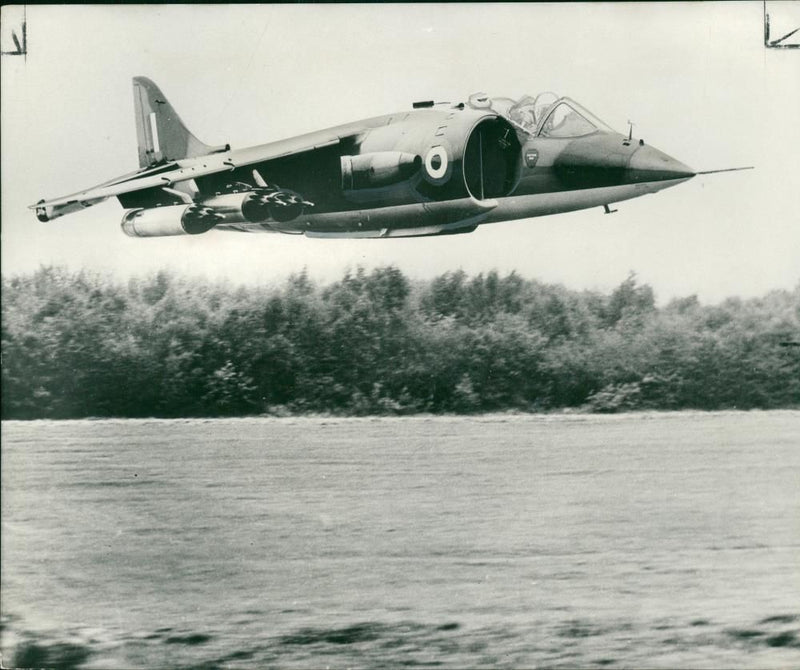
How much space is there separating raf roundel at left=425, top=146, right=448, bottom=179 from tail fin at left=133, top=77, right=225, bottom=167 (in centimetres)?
85

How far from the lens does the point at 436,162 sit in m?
4.92

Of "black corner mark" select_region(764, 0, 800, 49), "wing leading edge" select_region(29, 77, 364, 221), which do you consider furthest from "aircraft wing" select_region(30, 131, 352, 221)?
"black corner mark" select_region(764, 0, 800, 49)

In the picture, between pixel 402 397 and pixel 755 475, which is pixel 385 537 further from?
pixel 755 475

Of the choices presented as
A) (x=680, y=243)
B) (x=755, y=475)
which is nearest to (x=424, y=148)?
(x=680, y=243)

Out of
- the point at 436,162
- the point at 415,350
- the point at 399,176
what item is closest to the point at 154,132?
the point at 399,176

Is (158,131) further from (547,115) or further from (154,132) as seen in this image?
(547,115)

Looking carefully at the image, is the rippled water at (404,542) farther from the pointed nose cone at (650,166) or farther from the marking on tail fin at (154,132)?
the marking on tail fin at (154,132)

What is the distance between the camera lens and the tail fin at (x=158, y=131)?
5.07 m

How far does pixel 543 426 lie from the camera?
516cm

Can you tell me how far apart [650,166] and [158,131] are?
81.0 inches

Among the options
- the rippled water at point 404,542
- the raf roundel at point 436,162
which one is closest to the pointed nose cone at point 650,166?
the raf roundel at point 436,162

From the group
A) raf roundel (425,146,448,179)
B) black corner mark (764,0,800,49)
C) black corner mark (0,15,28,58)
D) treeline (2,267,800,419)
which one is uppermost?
black corner mark (0,15,28,58)

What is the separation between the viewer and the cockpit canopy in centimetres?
498

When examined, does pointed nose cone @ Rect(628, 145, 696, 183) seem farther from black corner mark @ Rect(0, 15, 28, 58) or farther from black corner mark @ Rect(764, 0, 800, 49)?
black corner mark @ Rect(0, 15, 28, 58)
